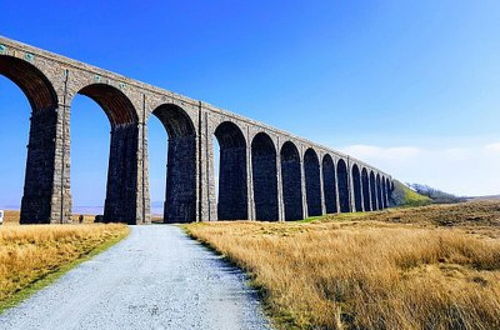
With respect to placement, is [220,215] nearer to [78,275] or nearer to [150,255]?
[150,255]

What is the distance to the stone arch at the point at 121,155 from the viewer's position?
28812mm

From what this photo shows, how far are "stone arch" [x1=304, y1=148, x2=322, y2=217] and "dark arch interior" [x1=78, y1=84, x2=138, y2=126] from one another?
32.2 metres

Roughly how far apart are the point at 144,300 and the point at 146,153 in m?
25.3

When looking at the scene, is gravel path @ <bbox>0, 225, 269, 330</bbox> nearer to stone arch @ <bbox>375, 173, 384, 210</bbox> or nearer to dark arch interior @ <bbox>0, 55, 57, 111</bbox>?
dark arch interior @ <bbox>0, 55, 57, 111</bbox>

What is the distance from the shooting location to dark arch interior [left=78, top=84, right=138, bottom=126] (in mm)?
28480

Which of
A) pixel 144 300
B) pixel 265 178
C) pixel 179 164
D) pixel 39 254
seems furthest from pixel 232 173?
pixel 144 300

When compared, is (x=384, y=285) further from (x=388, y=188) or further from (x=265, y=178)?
(x=388, y=188)

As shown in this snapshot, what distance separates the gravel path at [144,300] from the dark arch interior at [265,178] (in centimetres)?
3556

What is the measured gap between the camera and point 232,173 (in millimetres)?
42031

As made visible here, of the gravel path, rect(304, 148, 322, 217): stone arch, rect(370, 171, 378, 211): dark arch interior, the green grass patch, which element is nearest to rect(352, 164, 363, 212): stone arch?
rect(370, 171, 378, 211): dark arch interior

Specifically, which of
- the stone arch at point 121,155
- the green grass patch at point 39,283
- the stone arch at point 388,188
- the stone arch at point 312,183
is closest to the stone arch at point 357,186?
the stone arch at point 312,183

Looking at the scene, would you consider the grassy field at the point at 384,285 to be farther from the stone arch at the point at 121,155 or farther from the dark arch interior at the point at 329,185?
the dark arch interior at the point at 329,185

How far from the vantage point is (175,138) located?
1435 inches

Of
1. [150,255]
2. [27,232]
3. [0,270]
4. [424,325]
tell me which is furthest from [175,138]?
[424,325]
